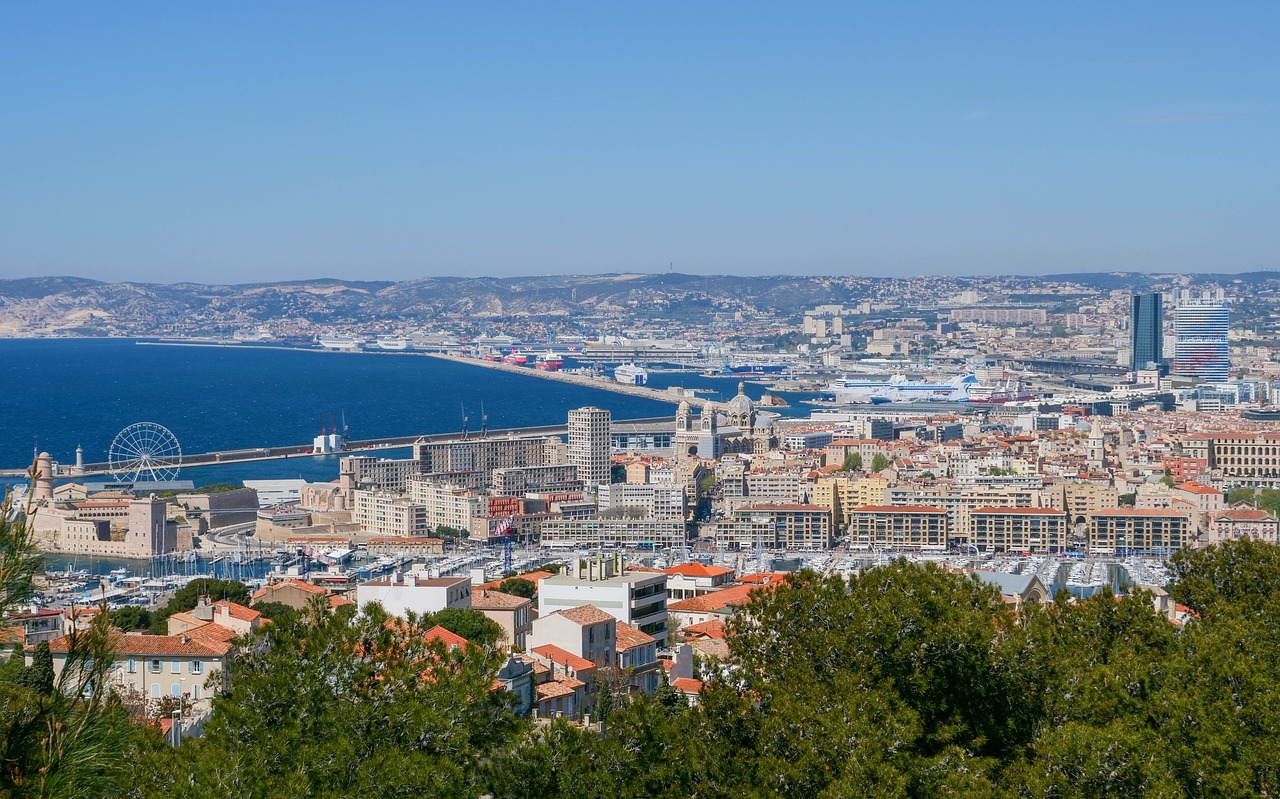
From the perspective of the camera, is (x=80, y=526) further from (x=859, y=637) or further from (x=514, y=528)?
(x=859, y=637)

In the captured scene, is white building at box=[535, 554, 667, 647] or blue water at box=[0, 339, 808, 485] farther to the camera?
blue water at box=[0, 339, 808, 485]

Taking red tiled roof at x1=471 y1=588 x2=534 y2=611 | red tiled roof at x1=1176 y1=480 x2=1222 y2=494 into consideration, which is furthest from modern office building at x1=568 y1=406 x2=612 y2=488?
red tiled roof at x1=471 y1=588 x2=534 y2=611

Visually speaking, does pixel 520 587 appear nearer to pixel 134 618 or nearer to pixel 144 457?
pixel 134 618

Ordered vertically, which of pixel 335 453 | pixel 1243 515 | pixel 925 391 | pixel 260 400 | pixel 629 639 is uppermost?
pixel 629 639

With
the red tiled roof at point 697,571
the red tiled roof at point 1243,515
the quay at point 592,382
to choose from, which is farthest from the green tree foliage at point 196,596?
the quay at point 592,382

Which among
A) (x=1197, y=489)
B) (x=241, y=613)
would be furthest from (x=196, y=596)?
(x=1197, y=489)

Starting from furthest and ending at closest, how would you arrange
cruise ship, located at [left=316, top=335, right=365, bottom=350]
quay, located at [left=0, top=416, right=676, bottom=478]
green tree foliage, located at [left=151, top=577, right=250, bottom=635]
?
cruise ship, located at [left=316, top=335, right=365, bottom=350]
quay, located at [left=0, top=416, right=676, bottom=478]
green tree foliage, located at [left=151, top=577, right=250, bottom=635]

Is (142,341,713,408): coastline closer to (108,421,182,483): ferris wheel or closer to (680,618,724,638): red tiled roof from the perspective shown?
(108,421,182,483): ferris wheel
